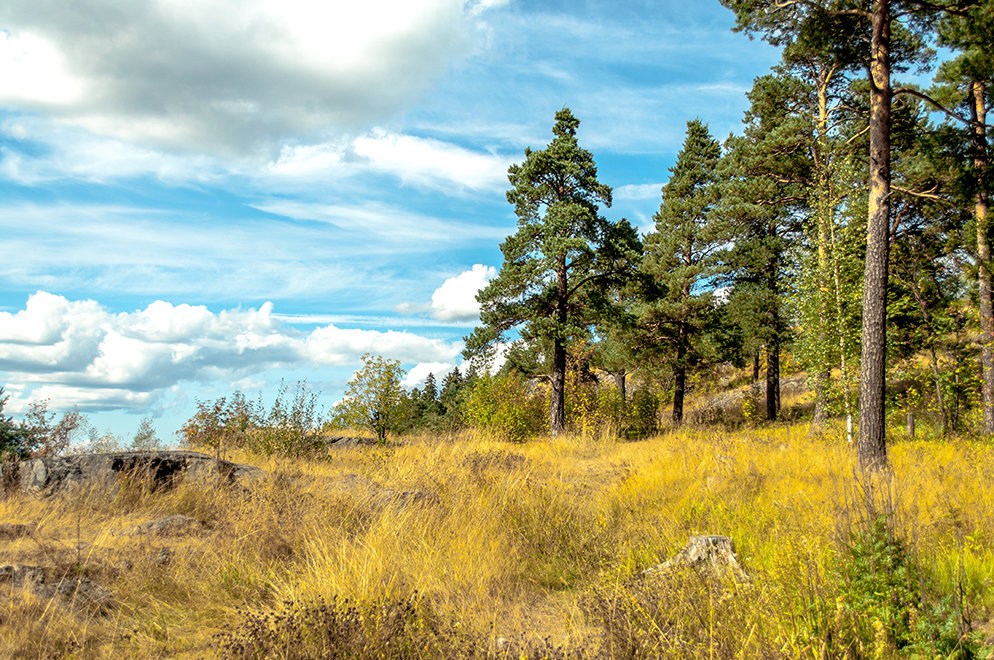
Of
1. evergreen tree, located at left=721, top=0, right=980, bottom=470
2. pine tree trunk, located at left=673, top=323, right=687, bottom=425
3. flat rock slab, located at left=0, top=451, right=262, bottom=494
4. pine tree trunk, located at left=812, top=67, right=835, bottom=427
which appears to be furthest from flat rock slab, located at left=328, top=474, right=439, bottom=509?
pine tree trunk, located at left=673, top=323, right=687, bottom=425

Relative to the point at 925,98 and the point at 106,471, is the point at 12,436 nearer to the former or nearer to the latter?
the point at 106,471

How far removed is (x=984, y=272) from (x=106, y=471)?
18403 millimetres

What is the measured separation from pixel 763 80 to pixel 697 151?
5720 mm

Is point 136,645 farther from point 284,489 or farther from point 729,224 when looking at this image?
point 729,224

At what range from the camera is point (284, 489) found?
713 centimetres

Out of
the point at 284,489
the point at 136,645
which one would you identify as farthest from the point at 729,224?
the point at 136,645

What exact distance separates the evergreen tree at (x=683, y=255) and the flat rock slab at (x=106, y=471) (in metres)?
14.5

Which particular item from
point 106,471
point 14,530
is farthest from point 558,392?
point 14,530

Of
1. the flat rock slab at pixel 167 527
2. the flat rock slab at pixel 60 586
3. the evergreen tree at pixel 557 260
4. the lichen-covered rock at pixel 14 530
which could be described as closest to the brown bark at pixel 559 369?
the evergreen tree at pixel 557 260

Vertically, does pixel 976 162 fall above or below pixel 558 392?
above

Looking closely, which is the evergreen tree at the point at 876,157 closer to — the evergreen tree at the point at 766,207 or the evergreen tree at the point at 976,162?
the evergreen tree at the point at 976,162

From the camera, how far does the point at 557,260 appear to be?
17.8 metres

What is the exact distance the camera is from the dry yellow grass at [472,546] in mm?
3895

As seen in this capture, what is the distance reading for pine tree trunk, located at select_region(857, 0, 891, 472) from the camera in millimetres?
9516
